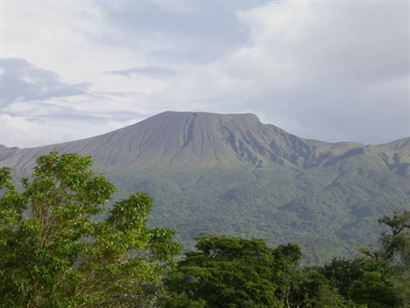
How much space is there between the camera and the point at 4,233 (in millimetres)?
13844

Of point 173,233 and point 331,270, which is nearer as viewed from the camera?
point 173,233

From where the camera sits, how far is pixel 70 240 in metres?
14.2

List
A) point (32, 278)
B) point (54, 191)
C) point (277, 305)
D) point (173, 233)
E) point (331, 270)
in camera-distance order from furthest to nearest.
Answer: point (331, 270) → point (277, 305) → point (173, 233) → point (54, 191) → point (32, 278)

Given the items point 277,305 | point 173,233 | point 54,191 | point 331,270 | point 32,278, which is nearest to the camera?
point 32,278

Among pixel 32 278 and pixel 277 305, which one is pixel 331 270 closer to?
pixel 277 305

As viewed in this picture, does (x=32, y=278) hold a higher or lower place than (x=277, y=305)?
higher

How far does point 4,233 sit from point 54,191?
242cm

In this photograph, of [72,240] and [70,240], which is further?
[72,240]

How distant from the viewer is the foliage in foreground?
13.4 metres

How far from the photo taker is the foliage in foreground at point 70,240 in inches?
529

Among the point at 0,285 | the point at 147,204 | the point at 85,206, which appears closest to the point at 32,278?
the point at 0,285

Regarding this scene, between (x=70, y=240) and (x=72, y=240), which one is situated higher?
(x=70, y=240)

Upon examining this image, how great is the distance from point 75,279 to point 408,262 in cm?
4641

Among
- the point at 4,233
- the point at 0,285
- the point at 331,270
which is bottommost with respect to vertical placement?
the point at 331,270
